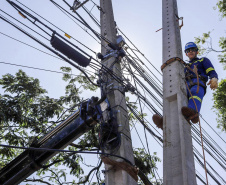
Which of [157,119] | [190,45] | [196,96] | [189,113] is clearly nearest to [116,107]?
[157,119]

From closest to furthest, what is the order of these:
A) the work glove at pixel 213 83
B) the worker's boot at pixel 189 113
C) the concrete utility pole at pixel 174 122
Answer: the concrete utility pole at pixel 174 122 → the worker's boot at pixel 189 113 → the work glove at pixel 213 83

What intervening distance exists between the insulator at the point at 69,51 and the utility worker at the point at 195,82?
1.57 meters

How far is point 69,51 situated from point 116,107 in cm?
116

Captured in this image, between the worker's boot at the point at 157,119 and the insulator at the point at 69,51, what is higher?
the insulator at the point at 69,51

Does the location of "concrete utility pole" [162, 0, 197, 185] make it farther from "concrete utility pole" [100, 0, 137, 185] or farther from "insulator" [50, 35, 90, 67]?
"insulator" [50, 35, 90, 67]

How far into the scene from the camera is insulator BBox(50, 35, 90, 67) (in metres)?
5.14

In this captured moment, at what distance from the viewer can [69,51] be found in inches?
206

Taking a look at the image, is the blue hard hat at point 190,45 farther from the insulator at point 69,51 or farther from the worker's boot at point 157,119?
the worker's boot at point 157,119

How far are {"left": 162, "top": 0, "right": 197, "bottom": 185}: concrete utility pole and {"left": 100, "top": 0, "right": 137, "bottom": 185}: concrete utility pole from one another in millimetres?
668

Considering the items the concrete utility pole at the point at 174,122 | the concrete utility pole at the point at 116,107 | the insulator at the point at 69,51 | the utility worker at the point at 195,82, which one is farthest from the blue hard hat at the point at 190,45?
the insulator at the point at 69,51

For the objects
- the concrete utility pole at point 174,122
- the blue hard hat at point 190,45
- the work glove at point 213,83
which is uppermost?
the blue hard hat at point 190,45

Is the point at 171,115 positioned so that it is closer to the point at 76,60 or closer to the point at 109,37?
the point at 76,60

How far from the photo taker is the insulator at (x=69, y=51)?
5.14m

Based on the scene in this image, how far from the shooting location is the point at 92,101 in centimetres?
507
